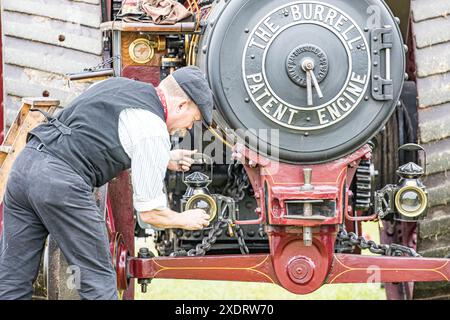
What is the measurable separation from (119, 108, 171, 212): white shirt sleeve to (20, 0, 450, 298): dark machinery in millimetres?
602

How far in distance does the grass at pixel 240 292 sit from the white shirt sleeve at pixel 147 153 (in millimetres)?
3113

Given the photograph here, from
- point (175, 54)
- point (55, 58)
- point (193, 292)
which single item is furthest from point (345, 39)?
point (193, 292)

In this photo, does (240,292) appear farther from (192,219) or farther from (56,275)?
(192,219)

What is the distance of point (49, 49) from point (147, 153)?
1.59 metres

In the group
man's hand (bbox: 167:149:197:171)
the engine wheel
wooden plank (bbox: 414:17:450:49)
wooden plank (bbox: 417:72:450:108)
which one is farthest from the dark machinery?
wooden plank (bbox: 414:17:450:49)

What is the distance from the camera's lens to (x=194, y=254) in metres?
5.29

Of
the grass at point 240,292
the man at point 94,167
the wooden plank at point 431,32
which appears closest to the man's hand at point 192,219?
the man at point 94,167

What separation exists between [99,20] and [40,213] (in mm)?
1561

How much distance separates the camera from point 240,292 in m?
7.77

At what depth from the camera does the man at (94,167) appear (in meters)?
4.34

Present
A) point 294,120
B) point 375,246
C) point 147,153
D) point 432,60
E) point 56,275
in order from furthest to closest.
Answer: point 432,60
point 375,246
point 56,275
point 294,120
point 147,153

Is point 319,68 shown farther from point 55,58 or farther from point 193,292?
point 193,292

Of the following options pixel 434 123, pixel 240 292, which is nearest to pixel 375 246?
pixel 434 123

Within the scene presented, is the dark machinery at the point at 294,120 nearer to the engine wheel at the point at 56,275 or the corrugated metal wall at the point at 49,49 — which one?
the engine wheel at the point at 56,275
